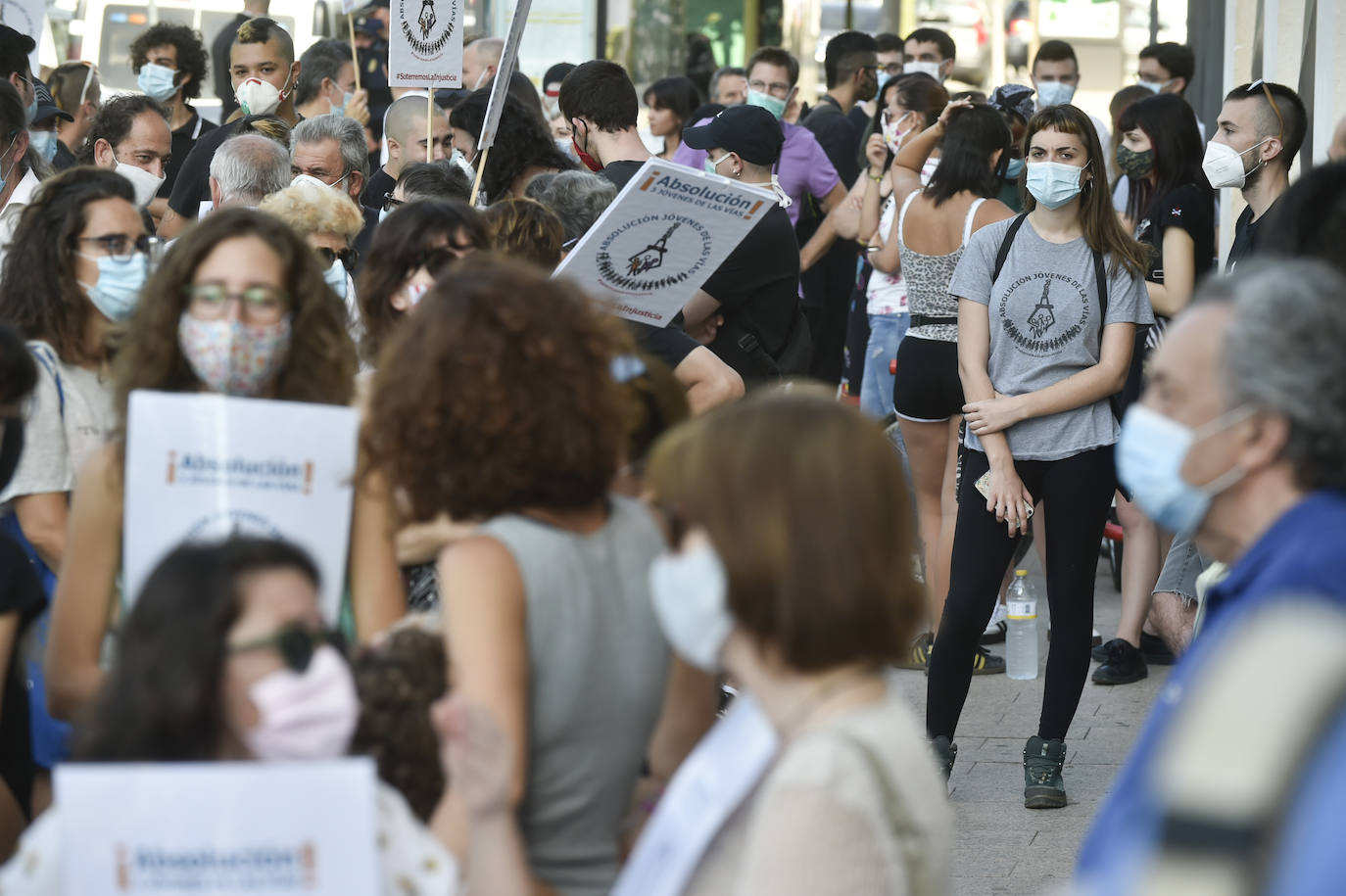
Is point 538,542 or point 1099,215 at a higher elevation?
point 1099,215

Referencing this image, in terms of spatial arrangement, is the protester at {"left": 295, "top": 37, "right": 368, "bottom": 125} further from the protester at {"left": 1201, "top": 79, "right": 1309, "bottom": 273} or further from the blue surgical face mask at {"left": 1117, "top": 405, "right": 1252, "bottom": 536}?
the blue surgical face mask at {"left": 1117, "top": 405, "right": 1252, "bottom": 536}

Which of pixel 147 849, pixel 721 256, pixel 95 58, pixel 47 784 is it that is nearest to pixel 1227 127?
pixel 721 256

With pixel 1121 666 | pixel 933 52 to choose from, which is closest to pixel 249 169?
pixel 1121 666

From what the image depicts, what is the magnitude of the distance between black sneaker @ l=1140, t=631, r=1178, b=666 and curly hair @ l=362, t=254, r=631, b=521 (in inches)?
204

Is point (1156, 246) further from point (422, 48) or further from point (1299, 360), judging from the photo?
point (1299, 360)

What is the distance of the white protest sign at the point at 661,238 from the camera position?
429cm

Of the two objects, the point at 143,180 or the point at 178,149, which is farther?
the point at 178,149

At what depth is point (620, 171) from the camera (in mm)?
6508

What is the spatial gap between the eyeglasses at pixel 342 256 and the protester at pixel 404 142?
220 cm

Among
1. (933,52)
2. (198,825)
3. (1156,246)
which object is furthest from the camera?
(933,52)

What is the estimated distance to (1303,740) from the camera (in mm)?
1062

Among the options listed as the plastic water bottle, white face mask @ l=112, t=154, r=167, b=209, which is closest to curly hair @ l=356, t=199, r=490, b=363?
white face mask @ l=112, t=154, r=167, b=209

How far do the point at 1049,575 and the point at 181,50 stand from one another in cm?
551

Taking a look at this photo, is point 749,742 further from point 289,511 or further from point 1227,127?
point 1227,127
